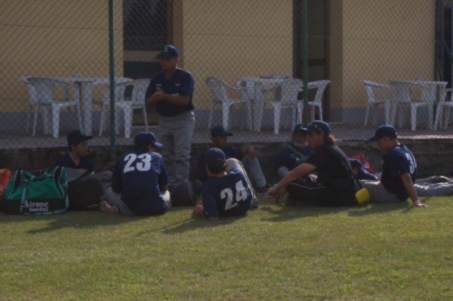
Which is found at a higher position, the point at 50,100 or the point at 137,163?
→ the point at 50,100

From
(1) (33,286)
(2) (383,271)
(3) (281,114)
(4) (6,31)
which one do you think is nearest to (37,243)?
(1) (33,286)

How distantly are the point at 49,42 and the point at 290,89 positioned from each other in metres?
3.55

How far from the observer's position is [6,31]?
10508 millimetres

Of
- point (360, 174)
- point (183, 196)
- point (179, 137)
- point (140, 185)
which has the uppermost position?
point (179, 137)

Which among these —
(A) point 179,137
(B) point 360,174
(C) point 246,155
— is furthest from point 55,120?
(B) point 360,174

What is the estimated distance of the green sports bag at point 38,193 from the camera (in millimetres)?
7312

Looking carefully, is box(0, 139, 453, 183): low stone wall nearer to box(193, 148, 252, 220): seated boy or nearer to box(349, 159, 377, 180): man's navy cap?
box(349, 159, 377, 180): man's navy cap

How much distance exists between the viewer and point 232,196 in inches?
271

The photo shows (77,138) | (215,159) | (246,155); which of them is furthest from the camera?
(246,155)

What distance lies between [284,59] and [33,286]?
840 centimetres

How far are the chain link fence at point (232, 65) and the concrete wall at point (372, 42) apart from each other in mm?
20

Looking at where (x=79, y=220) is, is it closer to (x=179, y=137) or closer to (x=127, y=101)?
(x=179, y=137)

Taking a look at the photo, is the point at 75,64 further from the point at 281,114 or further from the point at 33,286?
the point at 33,286

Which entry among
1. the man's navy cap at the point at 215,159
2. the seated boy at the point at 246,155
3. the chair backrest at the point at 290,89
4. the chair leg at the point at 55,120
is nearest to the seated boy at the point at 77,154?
the seated boy at the point at 246,155
